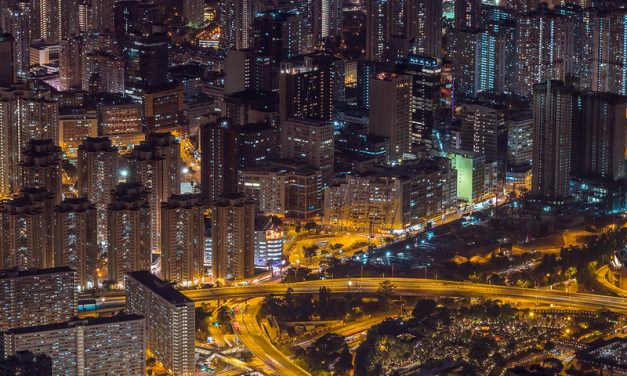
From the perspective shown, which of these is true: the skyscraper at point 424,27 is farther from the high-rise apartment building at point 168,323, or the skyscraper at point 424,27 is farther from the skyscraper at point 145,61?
A: the high-rise apartment building at point 168,323

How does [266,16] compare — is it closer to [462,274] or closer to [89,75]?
[89,75]

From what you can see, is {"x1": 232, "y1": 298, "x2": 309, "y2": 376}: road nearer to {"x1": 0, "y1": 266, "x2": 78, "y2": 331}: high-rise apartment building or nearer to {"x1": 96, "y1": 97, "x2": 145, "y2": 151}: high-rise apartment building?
{"x1": 0, "y1": 266, "x2": 78, "y2": 331}: high-rise apartment building

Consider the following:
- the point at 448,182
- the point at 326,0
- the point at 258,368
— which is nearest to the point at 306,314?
the point at 258,368

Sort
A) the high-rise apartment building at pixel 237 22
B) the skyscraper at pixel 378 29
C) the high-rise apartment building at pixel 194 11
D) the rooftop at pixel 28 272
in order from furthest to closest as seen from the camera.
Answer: the high-rise apartment building at pixel 194 11
the high-rise apartment building at pixel 237 22
the skyscraper at pixel 378 29
the rooftop at pixel 28 272

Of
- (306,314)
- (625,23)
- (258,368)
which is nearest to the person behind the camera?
(258,368)

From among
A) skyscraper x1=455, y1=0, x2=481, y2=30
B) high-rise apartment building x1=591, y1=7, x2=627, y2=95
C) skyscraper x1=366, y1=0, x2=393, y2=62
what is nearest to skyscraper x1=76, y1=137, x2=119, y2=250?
skyscraper x1=366, y1=0, x2=393, y2=62

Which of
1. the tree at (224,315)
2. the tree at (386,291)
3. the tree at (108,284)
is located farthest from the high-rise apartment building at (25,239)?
the tree at (386,291)
